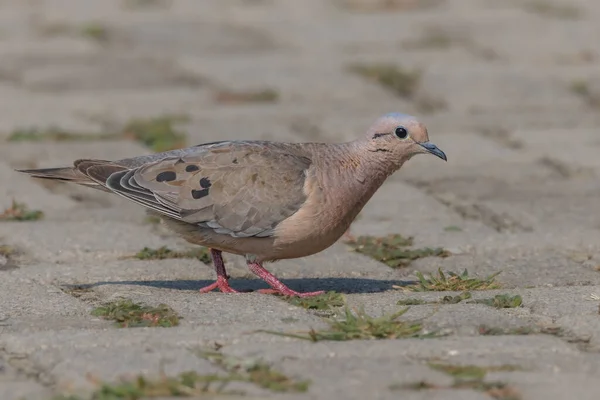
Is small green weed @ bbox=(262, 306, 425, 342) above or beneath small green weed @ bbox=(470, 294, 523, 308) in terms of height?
above

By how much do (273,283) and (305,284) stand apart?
0.39 m

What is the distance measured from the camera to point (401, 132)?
5.84m

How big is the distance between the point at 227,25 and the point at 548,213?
269 inches

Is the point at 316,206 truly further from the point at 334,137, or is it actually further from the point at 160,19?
the point at 160,19

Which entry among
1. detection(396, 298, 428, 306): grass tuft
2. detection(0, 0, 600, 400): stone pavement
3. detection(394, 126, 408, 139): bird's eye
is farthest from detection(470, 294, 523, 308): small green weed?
detection(394, 126, 408, 139): bird's eye

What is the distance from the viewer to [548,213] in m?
7.45

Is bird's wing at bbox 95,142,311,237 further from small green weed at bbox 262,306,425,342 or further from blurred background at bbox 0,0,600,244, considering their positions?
blurred background at bbox 0,0,600,244

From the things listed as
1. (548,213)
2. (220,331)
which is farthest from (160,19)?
(220,331)

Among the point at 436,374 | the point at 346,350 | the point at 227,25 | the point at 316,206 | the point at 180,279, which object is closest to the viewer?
the point at 436,374

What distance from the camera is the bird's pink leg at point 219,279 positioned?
5797 mm

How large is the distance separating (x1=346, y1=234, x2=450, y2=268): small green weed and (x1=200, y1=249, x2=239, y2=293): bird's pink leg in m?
0.96

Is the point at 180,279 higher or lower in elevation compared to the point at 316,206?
lower

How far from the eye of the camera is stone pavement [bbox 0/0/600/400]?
4.45 metres

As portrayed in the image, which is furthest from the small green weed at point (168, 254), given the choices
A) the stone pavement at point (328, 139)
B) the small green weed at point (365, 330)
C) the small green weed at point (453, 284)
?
the small green weed at point (365, 330)
